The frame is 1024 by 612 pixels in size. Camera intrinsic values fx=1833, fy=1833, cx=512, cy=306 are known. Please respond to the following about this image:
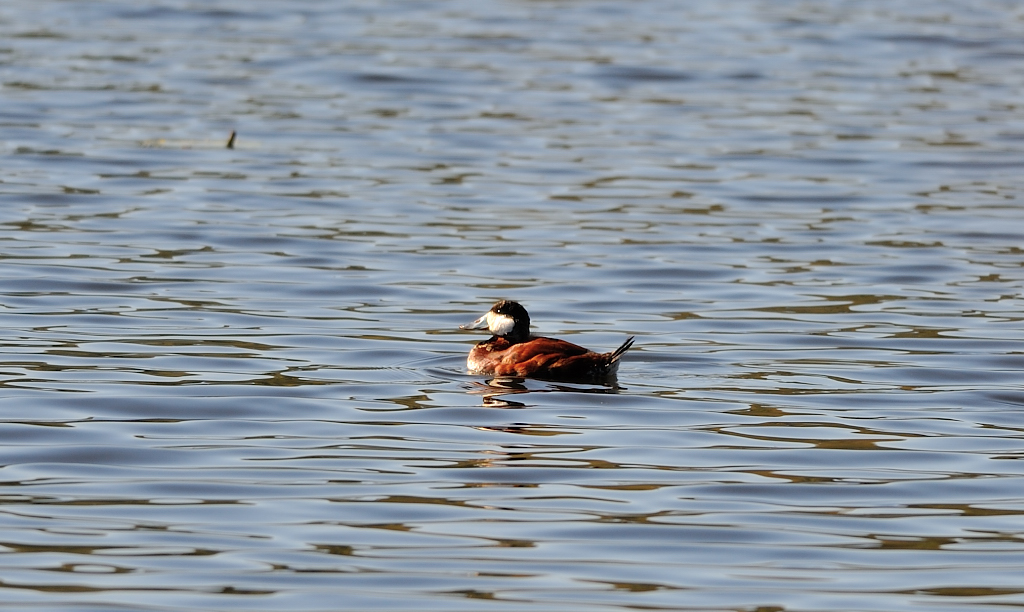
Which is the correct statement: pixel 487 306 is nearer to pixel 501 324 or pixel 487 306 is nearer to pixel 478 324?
pixel 478 324

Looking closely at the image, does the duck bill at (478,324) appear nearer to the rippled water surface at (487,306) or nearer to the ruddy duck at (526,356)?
the ruddy duck at (526,356)

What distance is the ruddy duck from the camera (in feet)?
32.6

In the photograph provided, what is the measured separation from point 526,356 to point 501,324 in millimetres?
562

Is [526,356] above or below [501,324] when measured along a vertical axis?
below

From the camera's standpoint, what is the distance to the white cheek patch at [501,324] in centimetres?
1070

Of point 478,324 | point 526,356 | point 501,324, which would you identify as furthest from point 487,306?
point 526,356

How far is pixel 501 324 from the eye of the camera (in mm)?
10719

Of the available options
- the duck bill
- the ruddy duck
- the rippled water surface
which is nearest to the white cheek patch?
the ruddy duck

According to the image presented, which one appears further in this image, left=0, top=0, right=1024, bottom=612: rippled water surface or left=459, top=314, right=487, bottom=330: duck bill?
left=459, top=314, right=487, bottom=330: duck bill

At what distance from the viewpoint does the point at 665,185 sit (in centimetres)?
1747

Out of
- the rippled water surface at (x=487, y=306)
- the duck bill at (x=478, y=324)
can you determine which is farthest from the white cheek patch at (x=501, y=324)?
the rippled water surface at (x=487, y=306)

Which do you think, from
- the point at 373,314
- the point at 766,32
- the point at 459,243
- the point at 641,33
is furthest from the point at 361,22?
the point at 373,314

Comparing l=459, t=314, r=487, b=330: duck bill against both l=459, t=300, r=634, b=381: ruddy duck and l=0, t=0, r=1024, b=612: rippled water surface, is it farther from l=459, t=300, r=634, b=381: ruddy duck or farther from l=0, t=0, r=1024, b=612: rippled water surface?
l=0, t=0, r=1024, b=612: rippled water surface

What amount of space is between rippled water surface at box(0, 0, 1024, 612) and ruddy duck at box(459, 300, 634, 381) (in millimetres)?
Answer: 150
